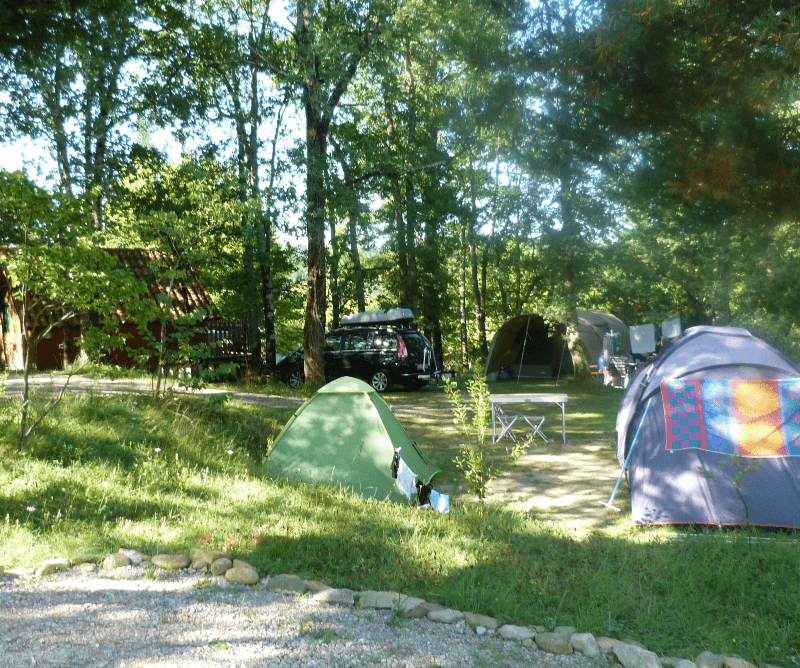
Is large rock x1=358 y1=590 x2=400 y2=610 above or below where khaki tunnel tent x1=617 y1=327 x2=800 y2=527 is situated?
below

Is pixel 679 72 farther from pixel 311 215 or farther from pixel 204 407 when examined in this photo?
pixel 311 215

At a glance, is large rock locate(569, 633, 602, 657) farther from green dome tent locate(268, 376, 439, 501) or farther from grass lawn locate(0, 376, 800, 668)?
green dome tent locate(268, 376, 439, 501)

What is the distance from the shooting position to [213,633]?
3051 mm

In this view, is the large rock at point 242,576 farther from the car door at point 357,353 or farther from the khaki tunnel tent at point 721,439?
the car door at point 357,353

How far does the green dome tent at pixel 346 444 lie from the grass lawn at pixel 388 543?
1.40 feet

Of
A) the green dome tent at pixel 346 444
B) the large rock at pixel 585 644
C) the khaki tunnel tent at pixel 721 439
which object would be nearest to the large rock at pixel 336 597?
the large rock at pixel 585 644

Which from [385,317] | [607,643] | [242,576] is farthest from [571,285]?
[607,643]

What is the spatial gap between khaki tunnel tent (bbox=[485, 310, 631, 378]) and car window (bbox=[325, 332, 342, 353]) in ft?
17.9

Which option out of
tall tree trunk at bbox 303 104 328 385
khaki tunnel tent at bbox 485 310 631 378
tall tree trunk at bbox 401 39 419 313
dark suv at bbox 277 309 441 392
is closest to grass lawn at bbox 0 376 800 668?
tall tree trunk at bbox 303 104 328 385

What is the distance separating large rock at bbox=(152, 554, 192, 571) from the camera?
3908 mm

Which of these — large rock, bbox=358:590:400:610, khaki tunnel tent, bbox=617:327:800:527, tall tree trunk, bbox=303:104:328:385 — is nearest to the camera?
large rock, bbox=358:590:400:610

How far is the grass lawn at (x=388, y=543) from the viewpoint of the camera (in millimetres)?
3334

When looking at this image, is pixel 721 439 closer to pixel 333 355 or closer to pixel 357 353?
pixel 357 353

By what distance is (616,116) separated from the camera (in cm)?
655
